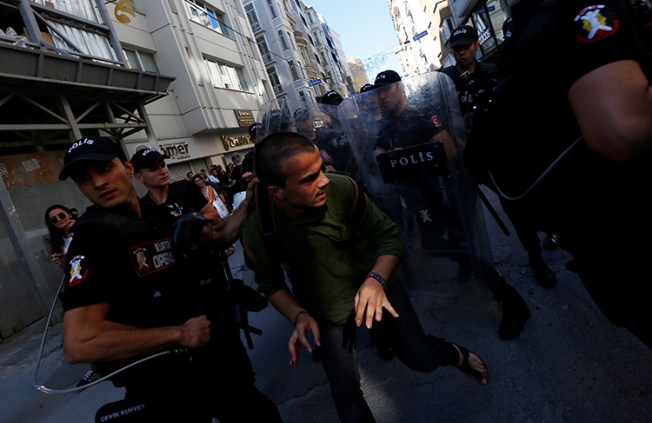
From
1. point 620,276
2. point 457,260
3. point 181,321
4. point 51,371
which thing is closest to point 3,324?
point 51,371

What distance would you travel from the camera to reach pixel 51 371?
409cm

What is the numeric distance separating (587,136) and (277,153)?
1171 millimetres

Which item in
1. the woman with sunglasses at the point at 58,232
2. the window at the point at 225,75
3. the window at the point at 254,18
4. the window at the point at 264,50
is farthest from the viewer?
the window at the point at 254,18

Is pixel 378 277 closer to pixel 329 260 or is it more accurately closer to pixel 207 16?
pixel 329 260

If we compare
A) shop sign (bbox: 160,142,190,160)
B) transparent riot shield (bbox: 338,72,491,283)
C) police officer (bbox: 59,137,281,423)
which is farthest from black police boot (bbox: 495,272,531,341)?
shop sign (bbox: 160,142,190,160)

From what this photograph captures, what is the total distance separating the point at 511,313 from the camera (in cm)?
249

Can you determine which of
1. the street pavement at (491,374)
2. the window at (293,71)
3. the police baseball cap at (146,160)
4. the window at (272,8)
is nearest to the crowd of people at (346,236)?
the street pavement at (491,374)

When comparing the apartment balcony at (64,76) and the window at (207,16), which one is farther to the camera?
the window at (207,16)

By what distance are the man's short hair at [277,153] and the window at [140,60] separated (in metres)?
13.7

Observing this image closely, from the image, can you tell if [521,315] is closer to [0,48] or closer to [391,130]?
[391,130]

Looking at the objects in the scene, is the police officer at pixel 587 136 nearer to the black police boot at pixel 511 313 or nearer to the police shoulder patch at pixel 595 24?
the police shoulder patch at pixel 595 24

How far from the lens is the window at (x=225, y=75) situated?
56.1 feet

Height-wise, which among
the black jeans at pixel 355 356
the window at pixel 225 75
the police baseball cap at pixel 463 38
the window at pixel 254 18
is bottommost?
the black jeans at pixel 355 356

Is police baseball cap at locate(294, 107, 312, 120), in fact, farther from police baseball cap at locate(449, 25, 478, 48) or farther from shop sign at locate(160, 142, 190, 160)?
shop sign at locate(160, 142, 190, 160)
